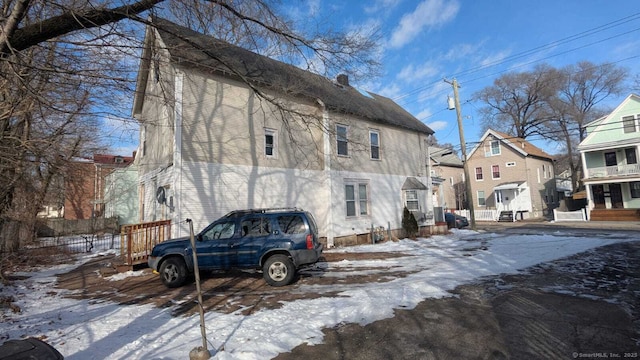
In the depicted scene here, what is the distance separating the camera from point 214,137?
39.7 feet

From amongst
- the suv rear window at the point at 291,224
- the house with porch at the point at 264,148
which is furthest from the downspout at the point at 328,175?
the suv rear window at the point at 291,224

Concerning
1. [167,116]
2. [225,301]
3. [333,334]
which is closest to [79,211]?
[167,116]

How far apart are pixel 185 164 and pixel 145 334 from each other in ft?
23.5

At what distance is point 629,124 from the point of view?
90.2 ft

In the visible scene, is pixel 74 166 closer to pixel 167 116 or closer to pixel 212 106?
pixel 167 116

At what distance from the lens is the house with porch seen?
436 inches

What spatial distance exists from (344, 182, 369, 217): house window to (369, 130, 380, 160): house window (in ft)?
6.57

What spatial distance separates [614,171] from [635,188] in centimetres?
196

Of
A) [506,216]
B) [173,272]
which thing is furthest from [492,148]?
[173,272]

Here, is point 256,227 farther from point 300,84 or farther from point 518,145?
point 518,145

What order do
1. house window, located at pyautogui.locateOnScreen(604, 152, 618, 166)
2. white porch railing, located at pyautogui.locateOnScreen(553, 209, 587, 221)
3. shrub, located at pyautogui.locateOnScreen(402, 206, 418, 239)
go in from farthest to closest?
house window, located at pyautogui.locateOnScreen(604, 152, 618, 166), white porch railing, located at pyautogui.locateOnScreen(553, 209, 587, 221), shrub, located at pyautogui.locateOnScreen(402, 206, 418, 239)

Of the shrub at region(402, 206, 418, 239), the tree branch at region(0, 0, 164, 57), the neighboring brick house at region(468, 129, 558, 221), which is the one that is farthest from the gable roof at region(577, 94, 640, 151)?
the tree branch at region(0, 0, 164, 57)

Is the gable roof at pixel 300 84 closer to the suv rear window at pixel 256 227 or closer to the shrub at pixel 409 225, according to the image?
the suv rear window at pixel 256 227

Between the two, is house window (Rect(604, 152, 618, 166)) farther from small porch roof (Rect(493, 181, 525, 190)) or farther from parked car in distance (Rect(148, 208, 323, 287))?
parked car in distance (Rect(148, 208, 323, 287))
